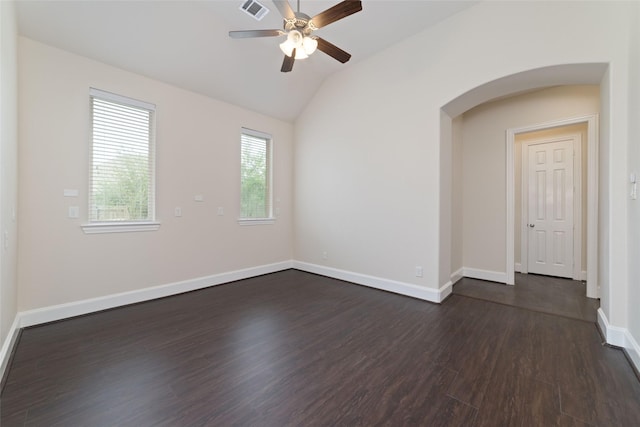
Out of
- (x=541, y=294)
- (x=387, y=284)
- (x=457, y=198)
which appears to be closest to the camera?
(x=541, y=294)

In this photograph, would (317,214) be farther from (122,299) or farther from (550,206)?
(550,206)

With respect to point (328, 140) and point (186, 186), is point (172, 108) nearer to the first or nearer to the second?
point (186, 186)

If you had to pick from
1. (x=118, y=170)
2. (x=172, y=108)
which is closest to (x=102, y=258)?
(x=118, y=170)

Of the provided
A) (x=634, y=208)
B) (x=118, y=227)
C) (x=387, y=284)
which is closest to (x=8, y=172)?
(x=118, y=227)

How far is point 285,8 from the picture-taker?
2301 mm

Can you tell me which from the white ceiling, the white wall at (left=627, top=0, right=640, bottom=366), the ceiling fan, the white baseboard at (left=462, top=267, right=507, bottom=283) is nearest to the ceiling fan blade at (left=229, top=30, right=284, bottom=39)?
the ceiling fan

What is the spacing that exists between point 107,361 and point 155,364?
0.41 meters

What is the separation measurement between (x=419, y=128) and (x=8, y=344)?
4745 mm

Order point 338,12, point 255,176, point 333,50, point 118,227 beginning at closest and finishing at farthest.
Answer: point 338,12, point 333,50, point 118,227, point 255,176

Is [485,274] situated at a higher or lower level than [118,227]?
lower

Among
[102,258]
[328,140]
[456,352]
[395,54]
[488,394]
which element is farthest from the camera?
[328,140]

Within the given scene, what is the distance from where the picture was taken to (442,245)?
3572 mm

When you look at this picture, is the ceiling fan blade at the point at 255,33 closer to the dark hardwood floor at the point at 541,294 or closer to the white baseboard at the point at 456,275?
the dark hardwood floor at the point at 541,294

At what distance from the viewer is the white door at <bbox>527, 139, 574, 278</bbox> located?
4621 millimetres
